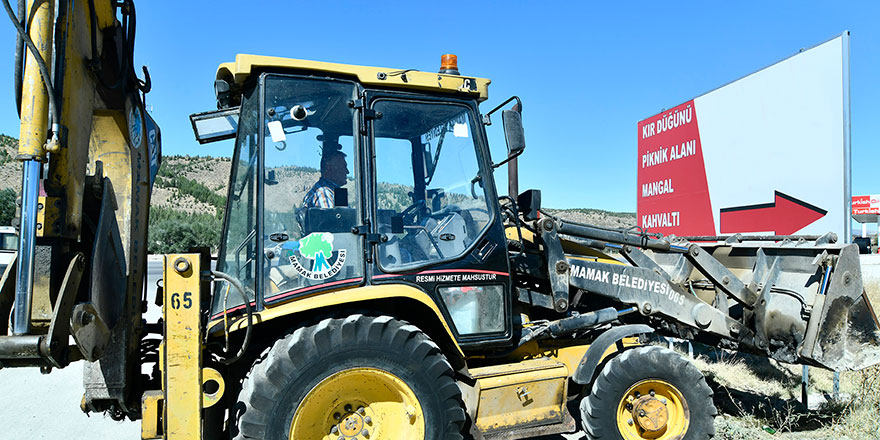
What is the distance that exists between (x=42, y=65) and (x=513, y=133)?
2.77 metres

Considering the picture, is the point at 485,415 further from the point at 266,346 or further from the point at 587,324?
the point at 266,346

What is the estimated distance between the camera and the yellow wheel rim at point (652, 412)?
462 cm

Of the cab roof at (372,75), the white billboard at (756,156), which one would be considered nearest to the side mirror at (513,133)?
the cab roof at (372,75)

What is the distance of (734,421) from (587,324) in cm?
213

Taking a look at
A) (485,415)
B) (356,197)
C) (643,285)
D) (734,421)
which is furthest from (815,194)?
(356,197)

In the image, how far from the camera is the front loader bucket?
479 centimetres

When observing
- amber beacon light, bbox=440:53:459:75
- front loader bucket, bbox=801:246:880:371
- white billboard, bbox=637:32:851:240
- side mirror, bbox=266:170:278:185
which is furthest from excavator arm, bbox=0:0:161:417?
white billboard, bbox=637:32:851:240

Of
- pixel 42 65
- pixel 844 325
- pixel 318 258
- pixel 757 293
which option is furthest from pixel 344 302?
pixel 844 325

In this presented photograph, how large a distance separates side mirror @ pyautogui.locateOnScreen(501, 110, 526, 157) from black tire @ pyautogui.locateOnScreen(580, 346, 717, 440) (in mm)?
1837

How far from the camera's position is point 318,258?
3.77 m

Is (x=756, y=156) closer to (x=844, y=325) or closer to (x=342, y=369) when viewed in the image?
(x=844, y=325)

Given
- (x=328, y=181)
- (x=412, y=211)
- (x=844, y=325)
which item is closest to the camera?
(x=328, y=181)

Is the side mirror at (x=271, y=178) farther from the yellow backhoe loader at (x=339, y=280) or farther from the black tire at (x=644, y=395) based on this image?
the black tire at (x=644, y=395)

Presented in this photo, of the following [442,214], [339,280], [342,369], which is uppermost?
[442,214]
